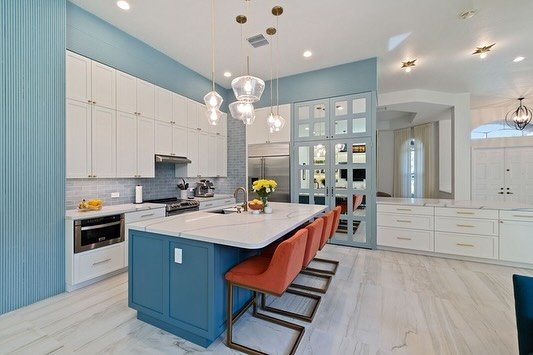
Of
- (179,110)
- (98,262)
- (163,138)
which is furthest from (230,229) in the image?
(179,110)

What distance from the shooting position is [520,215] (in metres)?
3.30

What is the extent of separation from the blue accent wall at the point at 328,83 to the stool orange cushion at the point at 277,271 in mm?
3470

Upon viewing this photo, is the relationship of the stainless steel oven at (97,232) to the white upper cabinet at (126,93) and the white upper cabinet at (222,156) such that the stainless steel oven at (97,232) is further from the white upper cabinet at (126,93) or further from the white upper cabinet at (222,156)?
the white upper cabinet at (222,156)

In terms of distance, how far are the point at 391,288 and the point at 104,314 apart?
10.1 feet

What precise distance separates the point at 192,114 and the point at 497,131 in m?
8.20

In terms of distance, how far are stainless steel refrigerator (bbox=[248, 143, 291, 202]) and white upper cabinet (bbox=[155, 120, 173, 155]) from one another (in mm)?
1737

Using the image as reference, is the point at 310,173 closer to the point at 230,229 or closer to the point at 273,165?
the point at 273,165

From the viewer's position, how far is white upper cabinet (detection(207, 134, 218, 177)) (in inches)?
197

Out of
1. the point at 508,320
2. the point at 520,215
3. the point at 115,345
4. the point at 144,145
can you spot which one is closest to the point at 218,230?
the point at 115,345

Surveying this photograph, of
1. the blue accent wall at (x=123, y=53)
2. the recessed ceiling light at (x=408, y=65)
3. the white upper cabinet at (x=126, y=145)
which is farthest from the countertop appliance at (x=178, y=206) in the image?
the recessed ceiling light at (x=408, y=65)

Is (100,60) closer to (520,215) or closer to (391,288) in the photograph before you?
(391,288)

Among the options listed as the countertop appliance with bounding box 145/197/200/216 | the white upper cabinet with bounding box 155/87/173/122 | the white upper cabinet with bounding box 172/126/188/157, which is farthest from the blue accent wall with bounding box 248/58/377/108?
the countertop appliance with bounding box 145/197/200/216

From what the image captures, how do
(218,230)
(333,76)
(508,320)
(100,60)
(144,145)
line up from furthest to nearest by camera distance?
(333,76)
(144,145)
(100,60)
(508,320)
(218,230)

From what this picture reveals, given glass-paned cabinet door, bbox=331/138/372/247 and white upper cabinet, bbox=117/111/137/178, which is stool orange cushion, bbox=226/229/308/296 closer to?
white upper cabinet, bbox=117/111/137/178
